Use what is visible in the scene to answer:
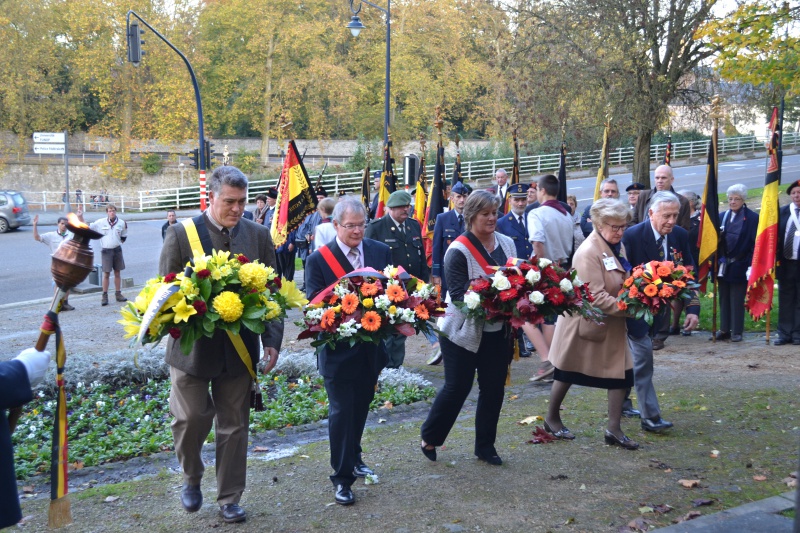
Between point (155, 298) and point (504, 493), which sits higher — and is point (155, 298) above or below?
above

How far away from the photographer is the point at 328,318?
516cm

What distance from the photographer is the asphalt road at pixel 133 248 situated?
62.0ft

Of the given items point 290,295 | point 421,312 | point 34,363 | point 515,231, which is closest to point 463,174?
point 515,231

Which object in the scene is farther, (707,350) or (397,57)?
(397,57)

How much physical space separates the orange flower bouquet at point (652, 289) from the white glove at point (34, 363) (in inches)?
161

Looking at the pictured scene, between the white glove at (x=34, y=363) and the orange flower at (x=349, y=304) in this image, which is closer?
the white glove at (x=34, y=363)

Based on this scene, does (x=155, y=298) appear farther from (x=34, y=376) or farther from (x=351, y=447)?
(x=351, y=447)

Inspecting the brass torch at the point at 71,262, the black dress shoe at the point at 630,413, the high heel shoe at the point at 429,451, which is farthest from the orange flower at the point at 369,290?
the black dress shoe at the point at 630,413

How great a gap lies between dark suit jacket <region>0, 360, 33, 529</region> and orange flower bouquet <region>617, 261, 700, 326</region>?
421 centimetres

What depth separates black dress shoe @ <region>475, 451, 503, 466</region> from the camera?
607cm

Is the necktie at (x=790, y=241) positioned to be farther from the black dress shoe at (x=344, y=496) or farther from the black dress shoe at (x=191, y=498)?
the black dress shoe at (x=191, y=498)

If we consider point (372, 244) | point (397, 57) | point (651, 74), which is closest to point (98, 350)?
point (372, 244)

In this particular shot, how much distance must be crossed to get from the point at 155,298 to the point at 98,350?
7.11 m

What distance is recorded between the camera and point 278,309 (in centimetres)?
489
